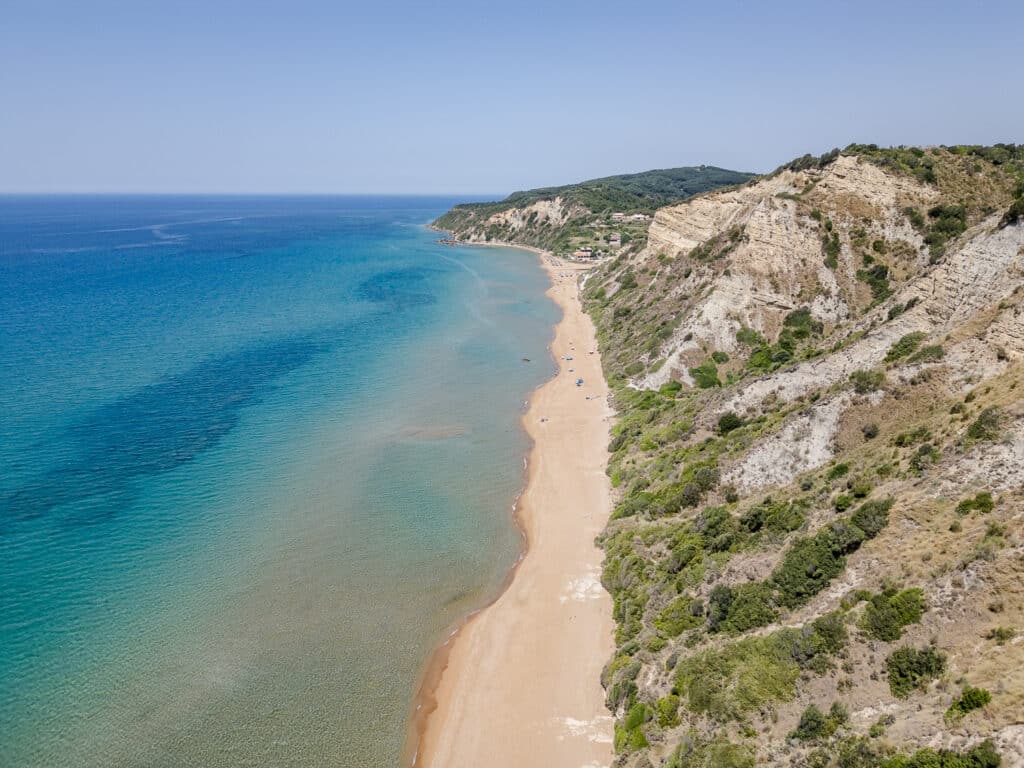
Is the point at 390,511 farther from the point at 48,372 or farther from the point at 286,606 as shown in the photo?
the point at 48,372

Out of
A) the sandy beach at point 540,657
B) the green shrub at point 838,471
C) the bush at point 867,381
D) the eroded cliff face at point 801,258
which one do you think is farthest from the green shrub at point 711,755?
the eroded cliff face at point 801,258

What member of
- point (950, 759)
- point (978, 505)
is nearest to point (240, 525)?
point (950, 759)

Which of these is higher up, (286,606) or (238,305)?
(238,305)

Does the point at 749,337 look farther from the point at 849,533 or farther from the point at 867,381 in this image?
the point at 849,533

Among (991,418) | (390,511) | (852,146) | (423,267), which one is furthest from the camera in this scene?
(423,267)

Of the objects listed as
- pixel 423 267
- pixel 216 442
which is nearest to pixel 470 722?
pixel 216 442

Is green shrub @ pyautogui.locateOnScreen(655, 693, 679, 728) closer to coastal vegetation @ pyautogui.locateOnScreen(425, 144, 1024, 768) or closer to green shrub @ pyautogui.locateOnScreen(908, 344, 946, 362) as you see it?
coastal vegetation @ pyautogui.locateOnScreen(425, 144, 1024, 768)
